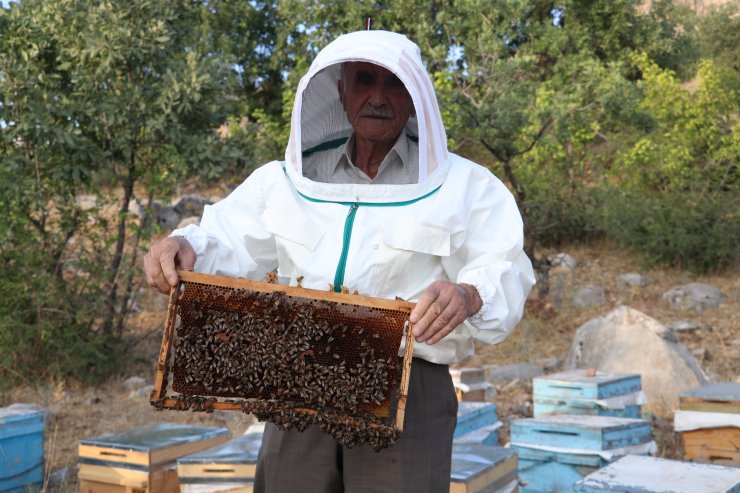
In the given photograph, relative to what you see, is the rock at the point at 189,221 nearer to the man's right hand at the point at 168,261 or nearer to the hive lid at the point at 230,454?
the hive lid at the point at 230,454

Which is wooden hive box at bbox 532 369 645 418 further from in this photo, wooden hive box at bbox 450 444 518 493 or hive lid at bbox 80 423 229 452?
hive lid at bbox 80 423 229 452

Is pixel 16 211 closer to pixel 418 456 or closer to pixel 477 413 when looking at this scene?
pixel 477 413

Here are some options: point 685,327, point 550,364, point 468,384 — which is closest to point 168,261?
point 468,384

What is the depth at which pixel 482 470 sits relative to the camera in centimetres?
354

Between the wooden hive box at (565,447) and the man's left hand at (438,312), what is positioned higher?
the man's left hand at (438,312)

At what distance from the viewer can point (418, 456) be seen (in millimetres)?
2154

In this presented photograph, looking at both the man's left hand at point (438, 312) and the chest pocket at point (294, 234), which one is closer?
the man's left hand at point (438, 312)

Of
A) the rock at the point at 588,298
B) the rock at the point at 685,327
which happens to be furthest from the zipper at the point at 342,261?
the rock at the point at 588,298

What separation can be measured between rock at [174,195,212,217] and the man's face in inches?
484

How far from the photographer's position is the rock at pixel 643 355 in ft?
24.2

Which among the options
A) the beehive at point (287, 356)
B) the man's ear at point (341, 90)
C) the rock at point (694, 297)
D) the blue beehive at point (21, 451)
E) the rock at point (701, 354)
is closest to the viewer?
the beehive at point (287, 356)

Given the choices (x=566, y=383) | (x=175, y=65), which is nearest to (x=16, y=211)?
(x=175, y=65)

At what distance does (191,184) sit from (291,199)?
14.5 m

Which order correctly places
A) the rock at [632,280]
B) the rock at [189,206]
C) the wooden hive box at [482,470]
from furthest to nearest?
the rock at [189,206]
the rock at [632,280]
the wooden hive box at [482,470]
